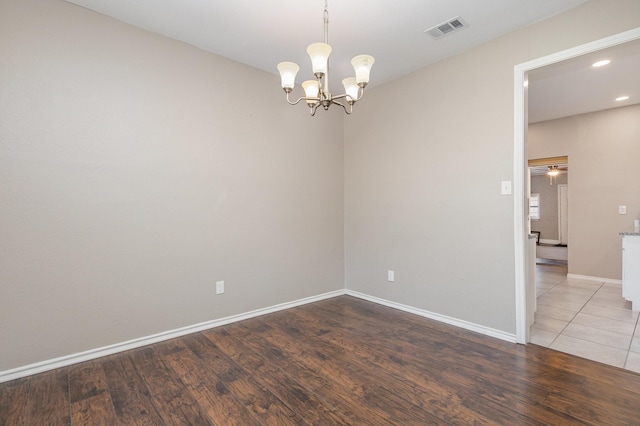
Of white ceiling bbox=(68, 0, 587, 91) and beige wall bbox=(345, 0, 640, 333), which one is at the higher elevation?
white ceiling bbox=(68, 0, 587, 91)

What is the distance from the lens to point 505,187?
8.99ft

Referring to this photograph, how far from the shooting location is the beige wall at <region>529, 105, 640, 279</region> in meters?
4.77

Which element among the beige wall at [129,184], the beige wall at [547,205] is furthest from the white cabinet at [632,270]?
the beige wall at [547,205]

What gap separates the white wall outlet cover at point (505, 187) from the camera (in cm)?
272

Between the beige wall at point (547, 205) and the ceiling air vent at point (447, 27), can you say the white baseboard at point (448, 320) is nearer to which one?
the ceiling air vent at point (447, 27)

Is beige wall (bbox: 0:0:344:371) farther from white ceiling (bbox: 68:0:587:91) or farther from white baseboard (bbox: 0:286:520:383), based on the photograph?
white ceiling (bbox: 68:0:587:91)

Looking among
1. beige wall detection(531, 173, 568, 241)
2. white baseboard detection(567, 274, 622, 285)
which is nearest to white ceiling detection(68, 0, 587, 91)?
white baseboard detection(567, 274, 622, 285)

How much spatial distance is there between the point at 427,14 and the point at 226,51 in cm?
187

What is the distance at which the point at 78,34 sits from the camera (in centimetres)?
236

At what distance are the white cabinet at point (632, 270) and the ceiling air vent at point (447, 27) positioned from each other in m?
3.39

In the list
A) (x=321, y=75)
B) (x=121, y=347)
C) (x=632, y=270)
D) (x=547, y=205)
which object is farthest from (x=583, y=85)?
(x=547, y=205)

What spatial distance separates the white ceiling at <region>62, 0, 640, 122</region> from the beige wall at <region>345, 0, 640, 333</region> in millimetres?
196

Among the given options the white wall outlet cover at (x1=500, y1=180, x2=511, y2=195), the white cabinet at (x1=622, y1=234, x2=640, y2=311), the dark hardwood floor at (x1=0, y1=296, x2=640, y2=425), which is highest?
the white wall outlet cover at (x1=500, y1=180, x2=511, y2=195)

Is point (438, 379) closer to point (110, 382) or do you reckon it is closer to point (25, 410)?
point (110, 382)
